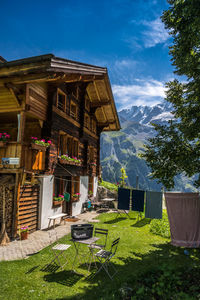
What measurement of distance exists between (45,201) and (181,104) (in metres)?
8.36

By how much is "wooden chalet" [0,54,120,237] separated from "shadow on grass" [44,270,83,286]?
388cm

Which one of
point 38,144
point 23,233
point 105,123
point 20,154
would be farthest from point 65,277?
point 105,123

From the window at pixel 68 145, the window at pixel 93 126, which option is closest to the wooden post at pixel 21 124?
the window at pixel 68 145

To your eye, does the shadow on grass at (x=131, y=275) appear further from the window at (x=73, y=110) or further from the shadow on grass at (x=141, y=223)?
the window at (x=73, y=110)

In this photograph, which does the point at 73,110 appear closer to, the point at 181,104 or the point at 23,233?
the point at 181,104

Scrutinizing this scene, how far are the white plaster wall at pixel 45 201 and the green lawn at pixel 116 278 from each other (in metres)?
2.98

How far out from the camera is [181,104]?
31.7ft

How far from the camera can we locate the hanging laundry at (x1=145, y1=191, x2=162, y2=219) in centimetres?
1416

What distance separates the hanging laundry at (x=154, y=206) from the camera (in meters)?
14.2

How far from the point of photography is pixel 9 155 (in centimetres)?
923

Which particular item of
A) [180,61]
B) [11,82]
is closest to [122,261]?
[180,61]

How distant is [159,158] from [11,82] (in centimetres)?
731

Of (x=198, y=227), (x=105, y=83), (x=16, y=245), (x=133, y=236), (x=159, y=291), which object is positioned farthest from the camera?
(x=105, y=83)

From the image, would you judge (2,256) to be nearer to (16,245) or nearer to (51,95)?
(16,245)
